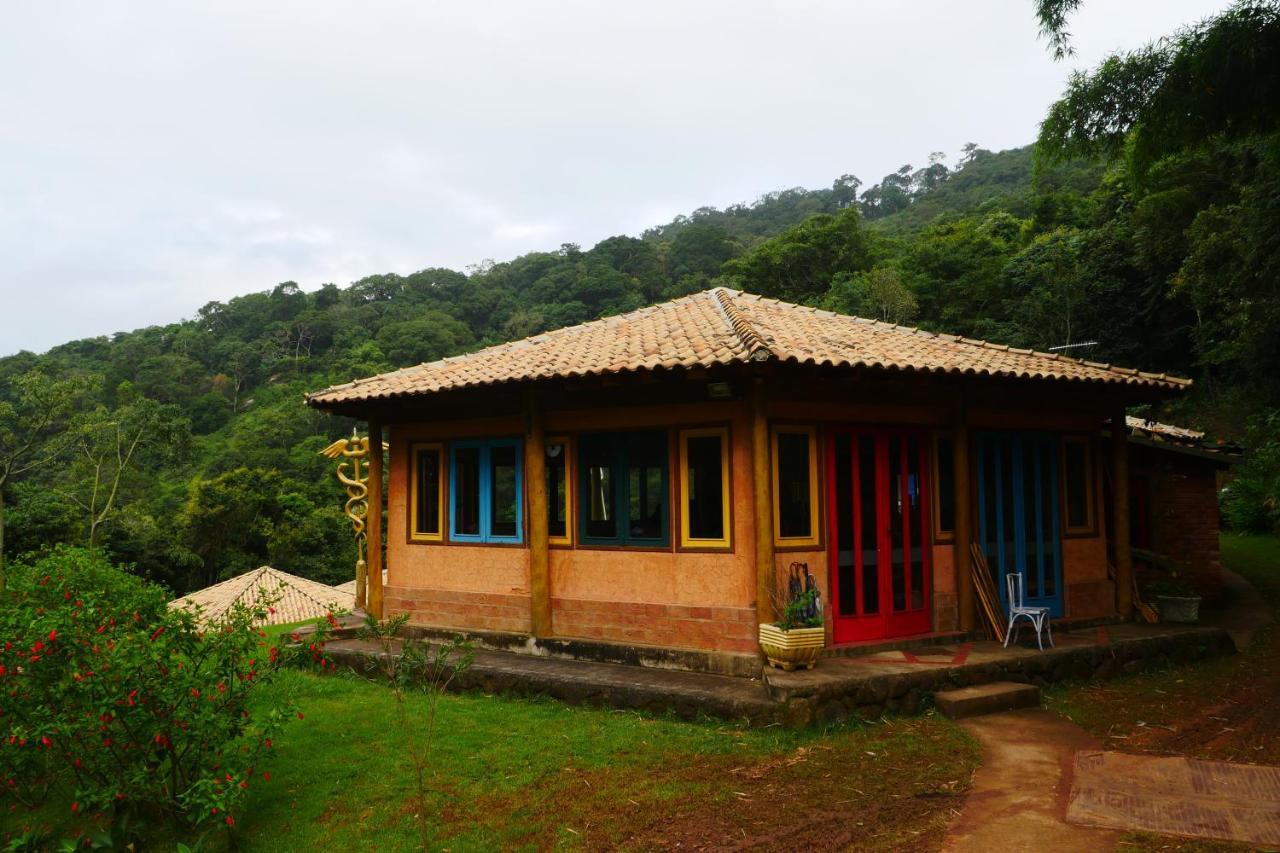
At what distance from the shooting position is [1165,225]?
25328mm

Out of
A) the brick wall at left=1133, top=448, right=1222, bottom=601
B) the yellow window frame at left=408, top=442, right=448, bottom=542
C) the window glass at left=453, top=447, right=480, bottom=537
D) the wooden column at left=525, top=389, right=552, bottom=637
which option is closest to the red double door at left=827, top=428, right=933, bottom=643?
the wooden column at left=525, top=389, right=552, bottom=637

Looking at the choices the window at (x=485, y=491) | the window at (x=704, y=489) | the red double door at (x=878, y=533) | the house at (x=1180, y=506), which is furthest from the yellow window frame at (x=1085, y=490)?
the window at (x=485, y=491)

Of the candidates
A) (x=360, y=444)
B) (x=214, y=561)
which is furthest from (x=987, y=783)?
(x=214, y=561)

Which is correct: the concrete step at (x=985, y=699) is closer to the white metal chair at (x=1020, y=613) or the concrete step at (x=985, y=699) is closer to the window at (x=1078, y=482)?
the white metal chair at (x=1020, y=613)

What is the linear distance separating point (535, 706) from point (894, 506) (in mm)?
4236

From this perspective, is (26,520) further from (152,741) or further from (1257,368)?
(1257,368)

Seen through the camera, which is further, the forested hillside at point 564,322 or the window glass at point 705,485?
the forested hillside at point 564,322

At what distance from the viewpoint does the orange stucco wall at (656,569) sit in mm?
8148

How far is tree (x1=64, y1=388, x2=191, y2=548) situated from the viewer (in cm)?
2803

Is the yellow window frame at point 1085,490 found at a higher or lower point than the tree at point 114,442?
lower

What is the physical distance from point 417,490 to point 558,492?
7.44 feet

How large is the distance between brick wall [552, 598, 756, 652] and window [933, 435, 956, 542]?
8.70 feet

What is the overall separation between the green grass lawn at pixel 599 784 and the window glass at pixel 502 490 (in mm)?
2439

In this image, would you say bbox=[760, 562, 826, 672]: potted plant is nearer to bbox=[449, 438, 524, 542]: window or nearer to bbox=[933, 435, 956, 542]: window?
bbox=[933, 435, 956, 542]: window
